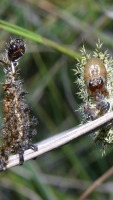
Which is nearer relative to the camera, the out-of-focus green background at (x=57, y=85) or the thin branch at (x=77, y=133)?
the thin branch at (x=77, y=133)

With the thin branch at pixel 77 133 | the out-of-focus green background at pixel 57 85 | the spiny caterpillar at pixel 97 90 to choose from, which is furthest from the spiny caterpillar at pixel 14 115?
the out-of-focus green background at pixel 57 85

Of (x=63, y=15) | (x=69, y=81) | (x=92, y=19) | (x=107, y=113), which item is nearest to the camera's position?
(x=107, y=113)

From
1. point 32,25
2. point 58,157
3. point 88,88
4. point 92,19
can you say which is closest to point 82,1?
point 92,19

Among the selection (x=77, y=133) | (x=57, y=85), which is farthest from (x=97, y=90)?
(x=57, y=85)

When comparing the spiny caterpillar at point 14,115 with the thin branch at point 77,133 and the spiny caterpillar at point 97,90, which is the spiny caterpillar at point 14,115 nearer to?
the thin branch at point 77,133

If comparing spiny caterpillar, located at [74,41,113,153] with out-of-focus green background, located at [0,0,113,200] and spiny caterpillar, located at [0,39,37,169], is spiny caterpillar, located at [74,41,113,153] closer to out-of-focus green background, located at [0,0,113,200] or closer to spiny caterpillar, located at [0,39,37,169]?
spiny caterpillar, located at [0,39,37,169]

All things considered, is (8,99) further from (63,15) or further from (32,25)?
(32,25)

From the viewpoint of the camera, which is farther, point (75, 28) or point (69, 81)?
point (69, 81)
